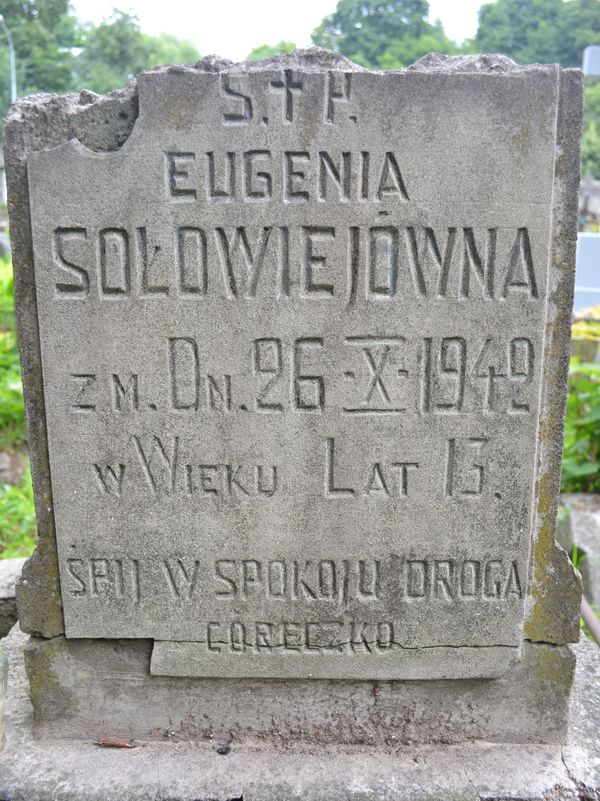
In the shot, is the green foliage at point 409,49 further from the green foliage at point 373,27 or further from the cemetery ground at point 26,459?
the cemetery ground at point 26,459

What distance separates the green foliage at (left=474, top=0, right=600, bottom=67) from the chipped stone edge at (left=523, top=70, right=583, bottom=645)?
1562 inches

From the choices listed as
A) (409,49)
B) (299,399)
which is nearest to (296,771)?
(299,399)

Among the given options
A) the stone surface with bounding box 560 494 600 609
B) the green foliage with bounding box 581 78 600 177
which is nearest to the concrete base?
the stone surface with bounding box 560 494 600 609

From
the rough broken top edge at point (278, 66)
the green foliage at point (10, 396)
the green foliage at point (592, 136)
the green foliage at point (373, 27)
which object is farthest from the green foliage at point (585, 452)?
the green foliage at point (373, 27)

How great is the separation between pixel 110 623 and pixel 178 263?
1.05 m

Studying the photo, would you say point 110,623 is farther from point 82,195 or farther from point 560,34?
point 560,34

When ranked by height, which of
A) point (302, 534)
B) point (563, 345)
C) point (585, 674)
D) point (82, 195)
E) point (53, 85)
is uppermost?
point (53, 85)

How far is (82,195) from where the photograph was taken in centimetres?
191

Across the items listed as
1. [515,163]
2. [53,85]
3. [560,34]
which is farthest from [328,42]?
[515,163]

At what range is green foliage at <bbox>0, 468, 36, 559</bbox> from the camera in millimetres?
4062

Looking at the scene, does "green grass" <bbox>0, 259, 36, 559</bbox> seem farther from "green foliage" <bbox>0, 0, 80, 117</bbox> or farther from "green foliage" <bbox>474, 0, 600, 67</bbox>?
"green foliage" <bbox>474, 0, 600, 67</bbox>

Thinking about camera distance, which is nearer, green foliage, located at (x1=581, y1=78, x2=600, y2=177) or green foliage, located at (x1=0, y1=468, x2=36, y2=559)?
green foliage, located at (x1=0, y1=468, x2=36, y2=559)

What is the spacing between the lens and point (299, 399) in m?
2.03

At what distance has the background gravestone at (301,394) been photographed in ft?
6.16
